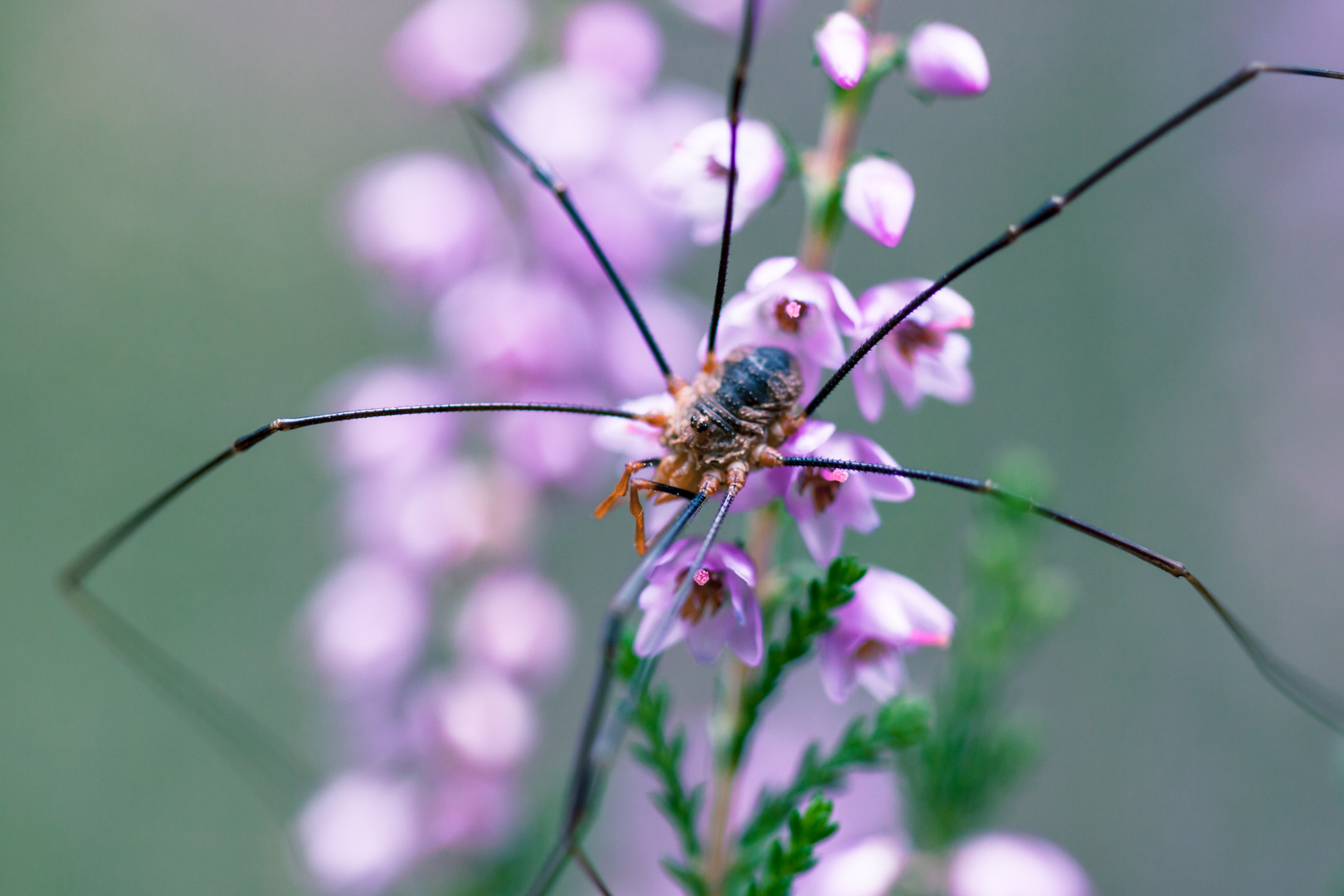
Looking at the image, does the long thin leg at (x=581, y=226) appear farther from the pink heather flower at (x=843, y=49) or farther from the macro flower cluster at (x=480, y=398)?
the pink heather flower at (x=843, y=49)

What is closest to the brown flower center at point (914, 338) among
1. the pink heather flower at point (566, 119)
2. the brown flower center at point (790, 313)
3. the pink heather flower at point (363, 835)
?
the brown flower center at point (790, 313)

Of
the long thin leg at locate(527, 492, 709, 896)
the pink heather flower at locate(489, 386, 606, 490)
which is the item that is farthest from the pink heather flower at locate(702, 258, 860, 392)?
the pink heather flower at locate(489, 386, 606, 490)

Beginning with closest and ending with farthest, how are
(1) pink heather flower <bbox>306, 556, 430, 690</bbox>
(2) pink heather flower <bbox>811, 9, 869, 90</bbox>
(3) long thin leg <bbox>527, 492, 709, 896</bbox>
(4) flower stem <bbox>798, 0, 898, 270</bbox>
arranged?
(3) long thin leg <bbox>527, 492, 709, 896</bbox>
(2) pink heather flower <bbox>811, 9, 869, 90</bbox>
(4) flower stem <bbox>798, 0, 898, 270</bbox>
(1) pink heather flower <bbox>306, 556, 430, 690</bbox>

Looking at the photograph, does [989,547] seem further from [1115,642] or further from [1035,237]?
[1035,237]

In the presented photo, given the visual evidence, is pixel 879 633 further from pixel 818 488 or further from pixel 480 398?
pixel 480 398

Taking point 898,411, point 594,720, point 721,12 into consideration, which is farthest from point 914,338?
point 898,411

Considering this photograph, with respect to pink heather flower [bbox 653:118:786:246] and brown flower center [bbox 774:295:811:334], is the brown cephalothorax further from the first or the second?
pink heather flower [bbox 653:118:786:246]
